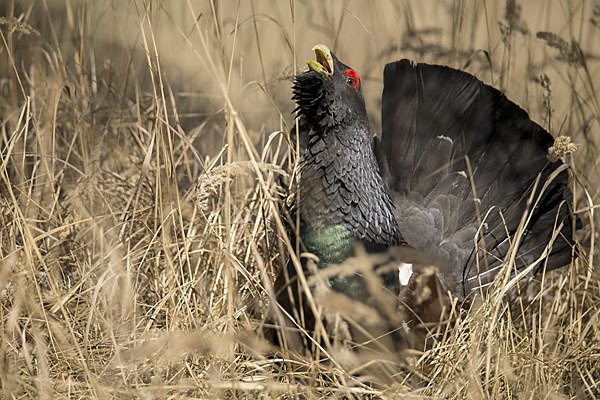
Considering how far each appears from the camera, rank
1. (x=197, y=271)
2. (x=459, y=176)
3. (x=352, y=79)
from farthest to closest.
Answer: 1. (x=459, y=176)
2. (x=197, y=271)
3. (x=352, y=79)

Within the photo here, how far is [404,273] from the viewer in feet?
8.23

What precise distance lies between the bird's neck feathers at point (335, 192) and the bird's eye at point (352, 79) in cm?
15

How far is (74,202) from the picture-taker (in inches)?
109

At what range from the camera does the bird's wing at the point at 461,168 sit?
2.93m

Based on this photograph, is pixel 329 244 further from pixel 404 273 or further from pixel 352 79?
pixel 352 79

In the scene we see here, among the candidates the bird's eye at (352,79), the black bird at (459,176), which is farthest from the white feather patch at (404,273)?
the bird's eye at (352,79)

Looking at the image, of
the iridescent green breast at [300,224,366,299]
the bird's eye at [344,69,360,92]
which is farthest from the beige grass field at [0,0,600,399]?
the bird's eye at [344,69,360,92]

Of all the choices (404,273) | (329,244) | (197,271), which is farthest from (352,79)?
(197,271)

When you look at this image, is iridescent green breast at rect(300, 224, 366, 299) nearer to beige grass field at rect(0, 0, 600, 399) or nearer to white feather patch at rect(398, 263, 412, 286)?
beige grass field at rect(0, 0, 600, 399)

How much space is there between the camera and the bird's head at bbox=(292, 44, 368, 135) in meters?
2.31

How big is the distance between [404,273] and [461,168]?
0.85m

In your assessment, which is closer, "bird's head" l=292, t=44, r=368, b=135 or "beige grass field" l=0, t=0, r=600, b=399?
"beige grass field" l=0, t=0, r=600, b=399

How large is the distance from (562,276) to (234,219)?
1.60 metres

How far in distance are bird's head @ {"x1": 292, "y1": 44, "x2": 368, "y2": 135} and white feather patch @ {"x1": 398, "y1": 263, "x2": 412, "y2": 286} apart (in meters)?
0.63
